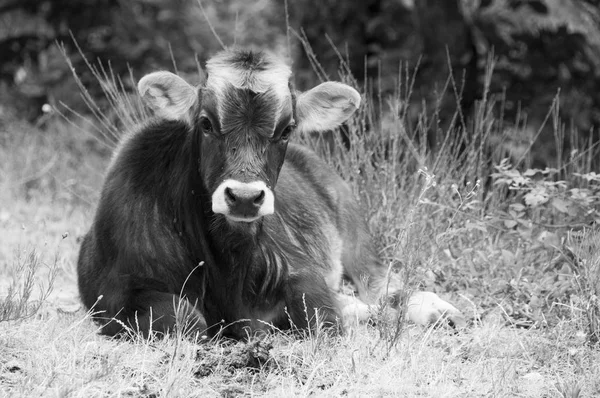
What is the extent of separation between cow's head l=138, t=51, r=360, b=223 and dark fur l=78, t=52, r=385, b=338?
0.03 feet

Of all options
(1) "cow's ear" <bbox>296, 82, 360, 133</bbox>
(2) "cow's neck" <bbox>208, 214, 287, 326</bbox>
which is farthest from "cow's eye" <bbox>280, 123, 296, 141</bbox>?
(2) "cow's neck" <bbox>208, 214, 287, 326</bbox>

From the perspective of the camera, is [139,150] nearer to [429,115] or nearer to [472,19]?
[429,115]

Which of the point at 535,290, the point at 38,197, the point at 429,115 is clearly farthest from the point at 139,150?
the point at 429,115

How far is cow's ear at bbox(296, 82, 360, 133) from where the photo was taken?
505cm

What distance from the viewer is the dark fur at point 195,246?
453 cm

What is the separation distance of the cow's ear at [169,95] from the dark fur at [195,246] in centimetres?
9

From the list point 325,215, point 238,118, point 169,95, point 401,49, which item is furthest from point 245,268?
point 401,49

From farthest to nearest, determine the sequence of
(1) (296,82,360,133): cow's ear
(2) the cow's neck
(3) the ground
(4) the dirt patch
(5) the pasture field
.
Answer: (1) (296,82,360,133): cow's ear
(2) the cow's neck
(4) the dirt patch
(5) the pasture field
(3) the ground

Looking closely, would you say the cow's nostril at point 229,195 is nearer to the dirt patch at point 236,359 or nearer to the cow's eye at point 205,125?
the cow's eye at point 205,125

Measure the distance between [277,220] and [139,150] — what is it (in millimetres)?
817

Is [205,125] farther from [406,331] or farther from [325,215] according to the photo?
[325,215]

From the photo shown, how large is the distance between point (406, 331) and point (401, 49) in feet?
16.1

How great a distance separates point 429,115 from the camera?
325 inches

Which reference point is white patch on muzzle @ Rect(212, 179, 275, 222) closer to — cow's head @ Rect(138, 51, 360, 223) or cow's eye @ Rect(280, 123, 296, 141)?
cow's head @ Rect(138, 51, 360, 223)
